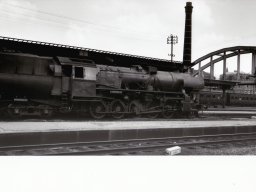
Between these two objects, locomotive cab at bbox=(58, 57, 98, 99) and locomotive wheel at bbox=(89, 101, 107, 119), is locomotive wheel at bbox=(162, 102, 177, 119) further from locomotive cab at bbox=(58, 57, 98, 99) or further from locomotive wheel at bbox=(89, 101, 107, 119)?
locomotive cab at bbox=(58, 57, 98, 99)

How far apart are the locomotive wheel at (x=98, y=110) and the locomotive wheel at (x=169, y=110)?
4.17 meters

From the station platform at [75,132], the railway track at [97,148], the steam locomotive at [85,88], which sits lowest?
the railway track at [97,148]

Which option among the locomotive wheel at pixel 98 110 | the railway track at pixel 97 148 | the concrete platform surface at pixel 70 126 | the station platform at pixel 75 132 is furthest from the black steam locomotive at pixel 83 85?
the railway track at pixel 97 148

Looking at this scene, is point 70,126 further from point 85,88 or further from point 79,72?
point 79,72

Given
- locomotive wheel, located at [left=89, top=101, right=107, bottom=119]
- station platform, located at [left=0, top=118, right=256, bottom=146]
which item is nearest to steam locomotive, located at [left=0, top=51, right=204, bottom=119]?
locomotive wheel, located at [left=89, top=101, right=107, bottom=119]

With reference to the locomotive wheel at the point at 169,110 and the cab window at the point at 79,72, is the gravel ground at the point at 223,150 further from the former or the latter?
the locomotive wheel at the point at 169,110

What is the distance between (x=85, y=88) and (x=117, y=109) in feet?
7.84

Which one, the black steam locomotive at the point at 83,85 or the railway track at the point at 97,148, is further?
the black steam locomotive at the point at 83,85

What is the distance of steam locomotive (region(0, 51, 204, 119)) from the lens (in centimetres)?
1320

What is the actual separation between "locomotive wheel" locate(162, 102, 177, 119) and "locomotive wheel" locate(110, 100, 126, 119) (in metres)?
2.90

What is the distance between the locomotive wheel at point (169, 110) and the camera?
18.7 meters
